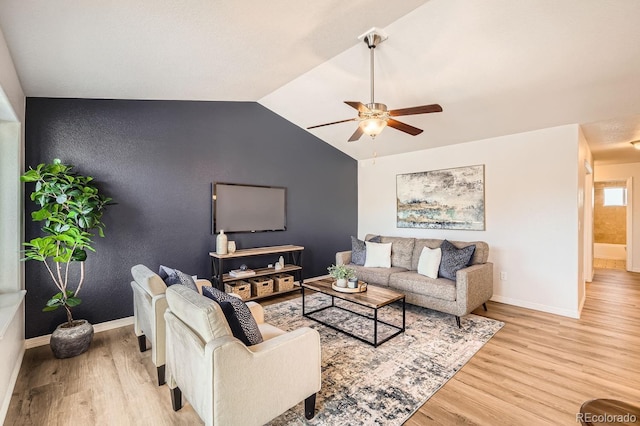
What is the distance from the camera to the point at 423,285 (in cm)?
368

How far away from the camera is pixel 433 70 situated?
309cm

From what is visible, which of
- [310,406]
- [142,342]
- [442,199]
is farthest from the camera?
[442,199]

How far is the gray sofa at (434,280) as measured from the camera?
3.40m

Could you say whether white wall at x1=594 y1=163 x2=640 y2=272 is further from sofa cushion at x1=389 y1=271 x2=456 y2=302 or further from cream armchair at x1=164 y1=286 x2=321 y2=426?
cream armchair at x1=164 y1=286 x2=321 y2=426

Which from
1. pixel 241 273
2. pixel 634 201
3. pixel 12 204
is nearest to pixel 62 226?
pixel 12 204

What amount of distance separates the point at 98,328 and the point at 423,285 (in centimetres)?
383

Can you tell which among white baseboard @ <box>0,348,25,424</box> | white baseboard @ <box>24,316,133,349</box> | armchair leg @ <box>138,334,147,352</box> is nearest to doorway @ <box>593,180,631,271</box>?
armchair leg @ <box>138,334,147,352</box>

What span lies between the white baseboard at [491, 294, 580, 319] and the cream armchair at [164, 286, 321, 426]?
3.57m

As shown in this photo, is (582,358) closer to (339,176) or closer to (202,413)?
(202,413)

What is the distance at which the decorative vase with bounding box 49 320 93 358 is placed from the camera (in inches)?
104

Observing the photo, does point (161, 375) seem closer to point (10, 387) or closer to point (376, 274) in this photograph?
point (10, 387)

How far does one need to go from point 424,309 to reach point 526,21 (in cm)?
327

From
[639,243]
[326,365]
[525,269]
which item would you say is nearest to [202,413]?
[326,365]

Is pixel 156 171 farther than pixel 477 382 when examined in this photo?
Yes
